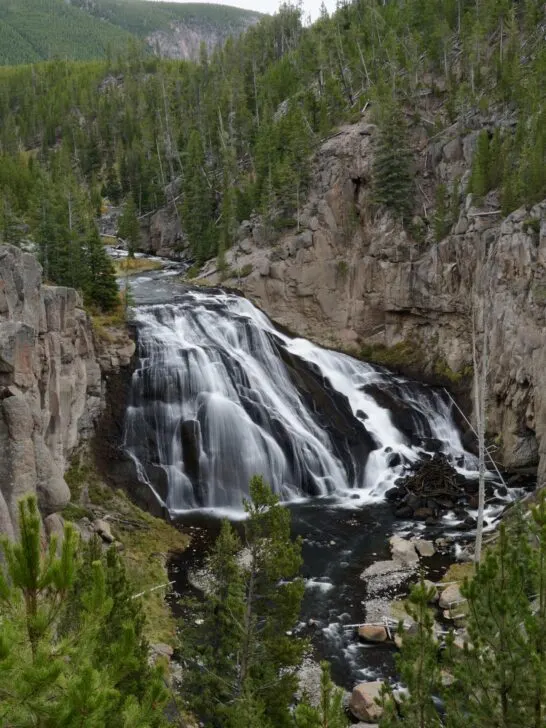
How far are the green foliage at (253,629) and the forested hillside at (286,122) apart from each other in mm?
27476

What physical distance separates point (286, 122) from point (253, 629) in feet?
167

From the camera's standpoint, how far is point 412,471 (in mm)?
32031

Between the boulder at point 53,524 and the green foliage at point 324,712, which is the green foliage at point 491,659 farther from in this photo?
the boulder at point 53,524

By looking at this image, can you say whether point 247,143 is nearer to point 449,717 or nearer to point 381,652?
point 381,652

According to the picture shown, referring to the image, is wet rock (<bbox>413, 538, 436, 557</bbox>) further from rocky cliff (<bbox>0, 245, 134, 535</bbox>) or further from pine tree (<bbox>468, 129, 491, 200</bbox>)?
pine tree (<bbox>468, 129, 491, 200</bbox>)

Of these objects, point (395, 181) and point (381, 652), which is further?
point (395, 181)

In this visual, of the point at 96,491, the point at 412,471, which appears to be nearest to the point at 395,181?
the point at 412,471

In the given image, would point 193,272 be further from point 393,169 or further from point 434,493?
point 434,493

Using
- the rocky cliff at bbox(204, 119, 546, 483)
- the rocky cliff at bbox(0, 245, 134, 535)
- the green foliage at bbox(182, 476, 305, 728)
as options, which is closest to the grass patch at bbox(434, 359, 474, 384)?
the rocky cliff at bbox(204, 119, 546, 483)

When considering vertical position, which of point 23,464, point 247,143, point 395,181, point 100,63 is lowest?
point 23,464

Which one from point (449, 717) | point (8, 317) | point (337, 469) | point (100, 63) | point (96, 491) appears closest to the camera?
point (449, 717)

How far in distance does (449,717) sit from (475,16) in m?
63.1

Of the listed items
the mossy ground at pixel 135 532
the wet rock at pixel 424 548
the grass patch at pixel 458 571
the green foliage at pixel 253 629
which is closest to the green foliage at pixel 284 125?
the mossy ground at pixel 135 532

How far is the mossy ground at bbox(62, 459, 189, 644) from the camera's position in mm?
20297
